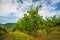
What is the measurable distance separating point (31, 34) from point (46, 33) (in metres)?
0.65

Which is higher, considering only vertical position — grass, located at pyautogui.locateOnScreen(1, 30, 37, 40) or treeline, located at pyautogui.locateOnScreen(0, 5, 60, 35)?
treeline, located at pyautogui.locateOnScreen(0, 5, 60, 35)

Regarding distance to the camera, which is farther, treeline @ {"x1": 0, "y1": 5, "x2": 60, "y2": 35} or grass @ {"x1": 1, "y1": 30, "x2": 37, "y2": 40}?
treeline @ {"x1": 0, "y1": 5, "x2": 60, "y2": 35}

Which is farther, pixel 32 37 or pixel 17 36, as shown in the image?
pixel 32 37

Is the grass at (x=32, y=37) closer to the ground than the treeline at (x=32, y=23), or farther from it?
closer to the ground

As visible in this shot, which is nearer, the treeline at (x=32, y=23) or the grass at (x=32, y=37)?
the grass at (x=32, y=37)

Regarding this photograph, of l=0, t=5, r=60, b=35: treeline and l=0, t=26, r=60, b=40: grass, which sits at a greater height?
l=0, t=5, r=60, b=35: treeline

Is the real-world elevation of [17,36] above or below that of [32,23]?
below

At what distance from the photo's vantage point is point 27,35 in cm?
691

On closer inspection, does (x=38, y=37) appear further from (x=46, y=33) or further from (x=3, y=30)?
(x=3, y=30)

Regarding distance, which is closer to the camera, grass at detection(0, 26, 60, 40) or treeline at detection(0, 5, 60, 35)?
grass at detection(0, 26, 60, 40)

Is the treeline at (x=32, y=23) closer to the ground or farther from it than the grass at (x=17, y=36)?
farther from it

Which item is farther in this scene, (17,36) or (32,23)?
(32,23)

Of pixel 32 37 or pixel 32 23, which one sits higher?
pixel 32 23

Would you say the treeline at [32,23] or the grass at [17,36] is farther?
the treeline at [32,23]
